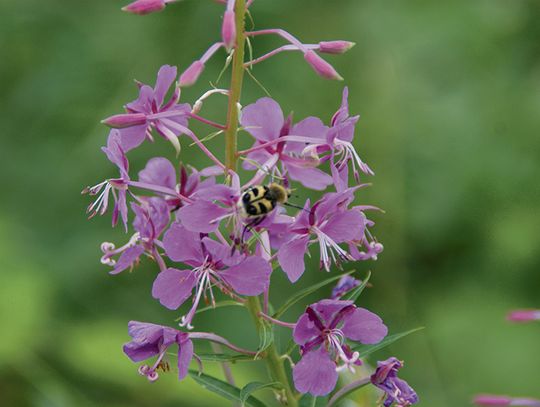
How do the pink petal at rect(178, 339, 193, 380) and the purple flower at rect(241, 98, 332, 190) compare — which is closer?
the pink petal at rect(178, 339, 193, 380)

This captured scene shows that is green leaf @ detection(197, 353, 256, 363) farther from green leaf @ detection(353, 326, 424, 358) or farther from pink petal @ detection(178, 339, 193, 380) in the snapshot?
green leaf @ detection(353, 326, 424, 358)

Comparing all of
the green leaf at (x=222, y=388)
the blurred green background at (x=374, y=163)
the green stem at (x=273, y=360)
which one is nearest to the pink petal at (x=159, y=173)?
the green stem at (x=273, y=360)

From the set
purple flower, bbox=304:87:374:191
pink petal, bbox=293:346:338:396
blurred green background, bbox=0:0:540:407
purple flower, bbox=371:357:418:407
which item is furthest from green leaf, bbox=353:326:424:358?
blurred green background, bbox=0:0:540:407

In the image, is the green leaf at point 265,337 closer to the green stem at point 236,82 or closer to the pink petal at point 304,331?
the pink petal at point 304,331

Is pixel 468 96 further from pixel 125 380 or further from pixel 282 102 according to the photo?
pixel 125 380

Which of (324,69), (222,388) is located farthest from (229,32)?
(222,388)

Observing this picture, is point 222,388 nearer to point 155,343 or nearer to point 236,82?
point 155,343

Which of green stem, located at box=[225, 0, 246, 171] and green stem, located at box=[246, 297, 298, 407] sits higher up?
green stem, located at box=[225, 0, 246, 171]
